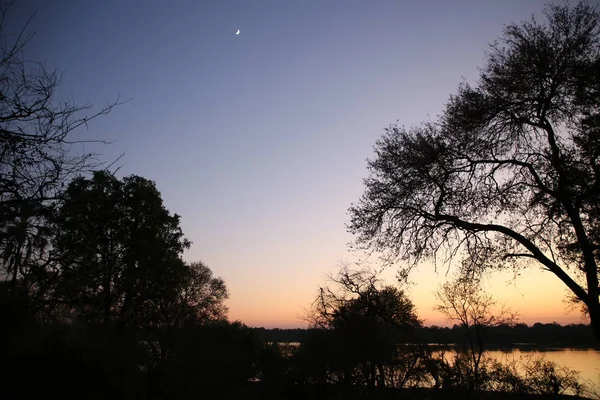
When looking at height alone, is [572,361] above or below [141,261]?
below

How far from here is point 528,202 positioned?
11.7 meters

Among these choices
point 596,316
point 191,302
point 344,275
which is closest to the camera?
point 596,316

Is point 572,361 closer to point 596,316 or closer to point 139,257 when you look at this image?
point 596,316

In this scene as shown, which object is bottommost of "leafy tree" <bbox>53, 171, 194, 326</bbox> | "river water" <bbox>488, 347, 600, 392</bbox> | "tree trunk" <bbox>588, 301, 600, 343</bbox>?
"river water" <bbox>488, 347, 600, 392</bbox>

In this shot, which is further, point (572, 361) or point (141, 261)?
point (572, 361)

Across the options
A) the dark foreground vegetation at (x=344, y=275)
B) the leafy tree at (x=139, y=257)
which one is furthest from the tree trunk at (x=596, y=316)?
the leafy tree at (x=139, y=257)

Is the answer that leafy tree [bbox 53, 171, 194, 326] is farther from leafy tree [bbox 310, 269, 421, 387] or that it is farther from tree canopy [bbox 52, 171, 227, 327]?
leafy tree [bbox 310, 269, 421, 387]

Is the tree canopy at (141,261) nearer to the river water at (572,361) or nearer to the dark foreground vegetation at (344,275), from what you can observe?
the dark foreground vegetation at (344,275)

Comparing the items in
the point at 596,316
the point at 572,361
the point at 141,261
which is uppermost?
the point at 141,261

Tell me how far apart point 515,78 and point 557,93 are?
1.23 m

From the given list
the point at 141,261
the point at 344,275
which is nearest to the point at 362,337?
the point at 344,275

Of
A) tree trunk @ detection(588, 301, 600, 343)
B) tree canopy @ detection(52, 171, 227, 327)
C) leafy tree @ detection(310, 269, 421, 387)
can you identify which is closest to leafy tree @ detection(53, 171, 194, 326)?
tree canopy @ detection(52, 171, 227, 327)

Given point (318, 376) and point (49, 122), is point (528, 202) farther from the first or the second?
point (49, 122)

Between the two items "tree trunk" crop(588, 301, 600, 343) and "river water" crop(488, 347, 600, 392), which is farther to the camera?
"river water" crop(488, 347, 600, 392)
